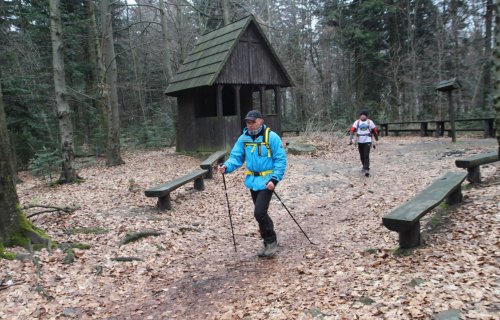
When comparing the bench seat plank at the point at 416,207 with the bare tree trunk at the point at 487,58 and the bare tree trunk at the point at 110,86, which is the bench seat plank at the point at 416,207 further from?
the bare tree trunk at the point at 487,58

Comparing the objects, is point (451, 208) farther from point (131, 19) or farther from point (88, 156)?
point (131, 19)

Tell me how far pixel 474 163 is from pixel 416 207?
3361 mm

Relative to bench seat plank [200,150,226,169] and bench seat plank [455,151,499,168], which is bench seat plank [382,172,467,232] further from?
bench seat plank [200,150,226,169]

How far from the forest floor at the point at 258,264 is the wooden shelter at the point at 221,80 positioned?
23.8 ft

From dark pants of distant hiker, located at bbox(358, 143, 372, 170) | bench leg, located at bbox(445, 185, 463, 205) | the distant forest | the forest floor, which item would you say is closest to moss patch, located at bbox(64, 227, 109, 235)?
the forest floor

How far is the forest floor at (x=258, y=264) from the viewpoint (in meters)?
3.74

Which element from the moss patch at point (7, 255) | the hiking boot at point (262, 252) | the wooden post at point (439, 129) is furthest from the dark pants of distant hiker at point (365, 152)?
the wooden post at point (439, 129)

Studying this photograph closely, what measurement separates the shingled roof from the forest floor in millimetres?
7513

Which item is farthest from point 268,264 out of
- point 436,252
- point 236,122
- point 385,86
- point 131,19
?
point 131,19

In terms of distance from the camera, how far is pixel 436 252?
446 centimetres

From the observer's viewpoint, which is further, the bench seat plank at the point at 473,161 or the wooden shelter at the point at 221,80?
the wooden shelter at the point at 221,80

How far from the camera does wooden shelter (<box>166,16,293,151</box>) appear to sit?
51.7 ft

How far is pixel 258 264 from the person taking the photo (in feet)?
17.6

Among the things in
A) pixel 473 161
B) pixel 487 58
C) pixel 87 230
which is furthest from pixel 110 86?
pixel 487 58
